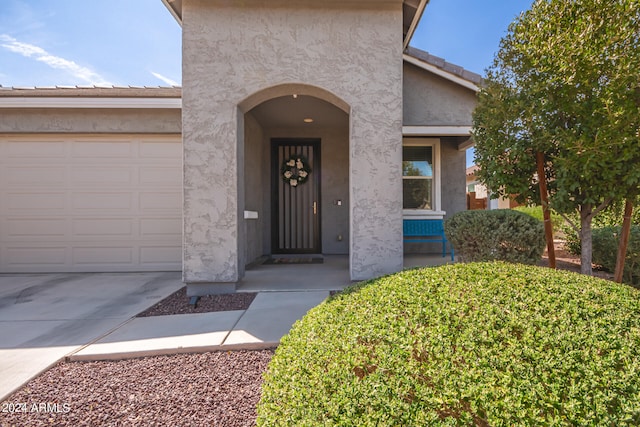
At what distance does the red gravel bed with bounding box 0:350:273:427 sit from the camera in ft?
5.82

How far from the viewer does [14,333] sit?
2.92 meters

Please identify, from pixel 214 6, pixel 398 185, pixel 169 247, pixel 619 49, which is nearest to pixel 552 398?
pixel 619 49

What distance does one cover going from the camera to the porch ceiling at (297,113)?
536 centimetres

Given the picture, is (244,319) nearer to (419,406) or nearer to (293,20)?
(419,406)

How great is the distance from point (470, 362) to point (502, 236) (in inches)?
110

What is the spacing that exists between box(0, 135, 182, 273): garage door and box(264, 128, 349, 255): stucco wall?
2837mm

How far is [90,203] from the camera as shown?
19.0 ft

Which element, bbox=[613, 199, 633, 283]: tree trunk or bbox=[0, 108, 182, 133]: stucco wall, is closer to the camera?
bbox=[613, 199, 633, 283]: tree trunk

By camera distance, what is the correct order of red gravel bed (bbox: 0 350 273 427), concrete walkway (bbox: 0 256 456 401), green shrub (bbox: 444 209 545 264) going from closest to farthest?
red gravel bed (bbox: 0 350 273 427) < concrete walkway (bbox: 0 256 456 401) < green shrub (bbox: 444 209 545 264)

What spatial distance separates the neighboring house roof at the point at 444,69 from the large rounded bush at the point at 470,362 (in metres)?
4.74

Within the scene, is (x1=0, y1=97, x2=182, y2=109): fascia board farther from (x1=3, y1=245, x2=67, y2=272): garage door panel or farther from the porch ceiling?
(x1=3, y1=245, x2=67, y2=272): garage door panel

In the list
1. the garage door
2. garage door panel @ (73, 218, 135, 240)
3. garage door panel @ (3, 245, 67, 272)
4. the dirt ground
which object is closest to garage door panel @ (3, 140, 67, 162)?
the garage door

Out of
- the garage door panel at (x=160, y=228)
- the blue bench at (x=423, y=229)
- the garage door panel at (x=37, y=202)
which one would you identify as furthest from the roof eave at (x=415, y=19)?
the garage door panel at (x=37, y=202)

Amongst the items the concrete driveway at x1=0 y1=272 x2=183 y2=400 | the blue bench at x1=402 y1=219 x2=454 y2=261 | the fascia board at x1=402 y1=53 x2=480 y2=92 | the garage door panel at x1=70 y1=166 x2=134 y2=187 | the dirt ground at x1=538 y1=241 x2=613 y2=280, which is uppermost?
the fascia board at x1=402 y1=53 x2=480 y2=92
